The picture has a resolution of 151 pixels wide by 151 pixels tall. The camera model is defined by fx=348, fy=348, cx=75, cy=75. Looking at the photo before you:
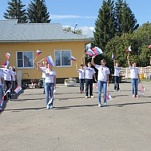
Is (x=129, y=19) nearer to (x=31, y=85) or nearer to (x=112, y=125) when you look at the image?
(x=31, y=85)

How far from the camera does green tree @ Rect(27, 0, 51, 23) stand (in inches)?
2899

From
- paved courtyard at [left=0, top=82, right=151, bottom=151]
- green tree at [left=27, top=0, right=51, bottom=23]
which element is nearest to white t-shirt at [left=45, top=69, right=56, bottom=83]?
paved courtyard at [left=0, top=82, right=151, bottom=151]

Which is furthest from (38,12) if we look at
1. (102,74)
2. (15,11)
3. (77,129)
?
(77,129)

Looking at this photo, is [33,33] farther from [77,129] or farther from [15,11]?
[15,11]

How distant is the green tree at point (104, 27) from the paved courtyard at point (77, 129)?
202ft

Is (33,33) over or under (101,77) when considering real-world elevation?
over

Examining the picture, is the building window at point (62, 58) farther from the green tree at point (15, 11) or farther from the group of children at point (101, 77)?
the green tree at point (15, 11)

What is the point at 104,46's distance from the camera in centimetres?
7425

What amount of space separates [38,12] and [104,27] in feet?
47.5

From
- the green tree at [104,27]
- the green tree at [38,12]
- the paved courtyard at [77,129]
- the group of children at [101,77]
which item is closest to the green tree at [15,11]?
the green tree at [38,12]

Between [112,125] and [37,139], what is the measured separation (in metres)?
2.42

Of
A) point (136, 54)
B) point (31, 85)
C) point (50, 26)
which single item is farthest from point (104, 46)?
point (31, 85)

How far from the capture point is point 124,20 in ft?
255

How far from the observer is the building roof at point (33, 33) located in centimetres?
2994
